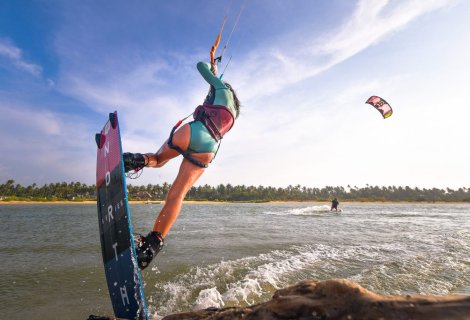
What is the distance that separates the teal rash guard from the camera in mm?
3121

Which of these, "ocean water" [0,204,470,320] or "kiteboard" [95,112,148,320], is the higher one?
"kiteboard" [95,112,148,320]

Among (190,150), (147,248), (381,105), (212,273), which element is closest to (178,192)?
(190,150)

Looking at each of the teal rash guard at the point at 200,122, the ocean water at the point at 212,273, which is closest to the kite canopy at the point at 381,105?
the ocean water at the point at 212,273

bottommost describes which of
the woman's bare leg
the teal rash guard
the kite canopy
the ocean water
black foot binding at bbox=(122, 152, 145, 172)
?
the ocean water

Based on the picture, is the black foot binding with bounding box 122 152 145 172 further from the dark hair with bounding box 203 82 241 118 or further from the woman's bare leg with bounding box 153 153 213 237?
the dark hair with bounding box 203 82 241 118

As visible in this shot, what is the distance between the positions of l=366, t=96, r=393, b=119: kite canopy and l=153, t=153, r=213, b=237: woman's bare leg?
1555 cm

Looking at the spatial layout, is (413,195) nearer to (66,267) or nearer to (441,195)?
(441,195)


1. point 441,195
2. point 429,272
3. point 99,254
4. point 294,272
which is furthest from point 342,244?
point 441,195

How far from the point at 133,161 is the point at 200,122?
3.09 ft

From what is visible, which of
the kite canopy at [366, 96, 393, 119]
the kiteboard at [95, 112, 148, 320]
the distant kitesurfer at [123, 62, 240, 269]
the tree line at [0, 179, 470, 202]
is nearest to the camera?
the kiteboard at [95, 112, 148, 320]

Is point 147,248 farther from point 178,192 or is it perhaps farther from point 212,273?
point 212,273

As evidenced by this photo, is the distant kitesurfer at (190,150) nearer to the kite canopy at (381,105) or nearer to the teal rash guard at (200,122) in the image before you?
the teal rash guard at (200,122)

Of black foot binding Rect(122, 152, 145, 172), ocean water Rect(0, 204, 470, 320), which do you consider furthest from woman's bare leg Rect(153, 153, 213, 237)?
ocean water Rect(0, 204, 470, 320)

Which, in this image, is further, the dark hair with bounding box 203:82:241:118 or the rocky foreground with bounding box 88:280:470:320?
the dark hair with bounding box 203:82:241:118
